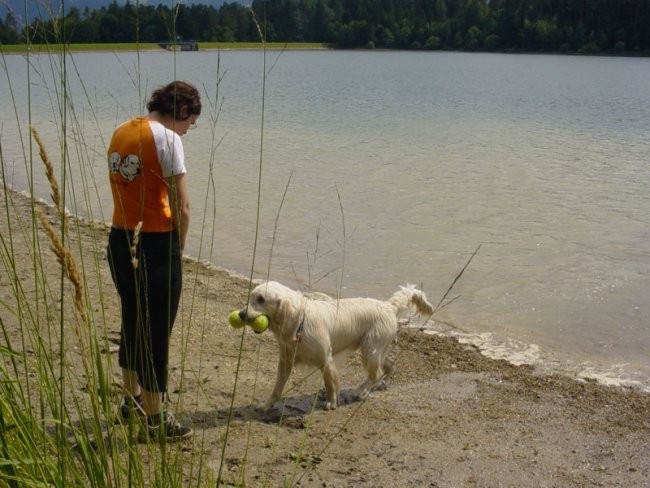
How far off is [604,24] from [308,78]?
63372 mm

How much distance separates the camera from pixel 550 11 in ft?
358

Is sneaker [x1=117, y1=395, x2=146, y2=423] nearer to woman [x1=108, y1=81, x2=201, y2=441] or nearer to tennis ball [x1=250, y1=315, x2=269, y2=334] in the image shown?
woman [x1=108, y1=81, x2=201, y2=441]

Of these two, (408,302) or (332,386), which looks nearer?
(332,386)

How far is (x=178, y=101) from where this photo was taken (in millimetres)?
4477

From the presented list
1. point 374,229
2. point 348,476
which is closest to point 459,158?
point 374,229

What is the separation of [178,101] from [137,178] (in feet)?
1.70

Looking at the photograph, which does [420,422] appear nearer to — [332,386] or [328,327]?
[332,386]

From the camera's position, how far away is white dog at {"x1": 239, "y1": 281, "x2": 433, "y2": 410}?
5.38 metres

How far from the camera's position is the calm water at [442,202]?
8.23m

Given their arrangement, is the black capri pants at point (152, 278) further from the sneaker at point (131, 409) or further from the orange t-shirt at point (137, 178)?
the sneaker at point (131, 409)

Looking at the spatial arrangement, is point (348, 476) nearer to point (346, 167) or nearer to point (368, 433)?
point (368, 433)

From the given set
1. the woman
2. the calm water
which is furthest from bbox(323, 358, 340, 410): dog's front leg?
the woman

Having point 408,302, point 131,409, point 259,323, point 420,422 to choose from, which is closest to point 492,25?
point 408,302

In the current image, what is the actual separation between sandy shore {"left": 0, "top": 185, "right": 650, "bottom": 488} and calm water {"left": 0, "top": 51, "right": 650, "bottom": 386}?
893 mm
